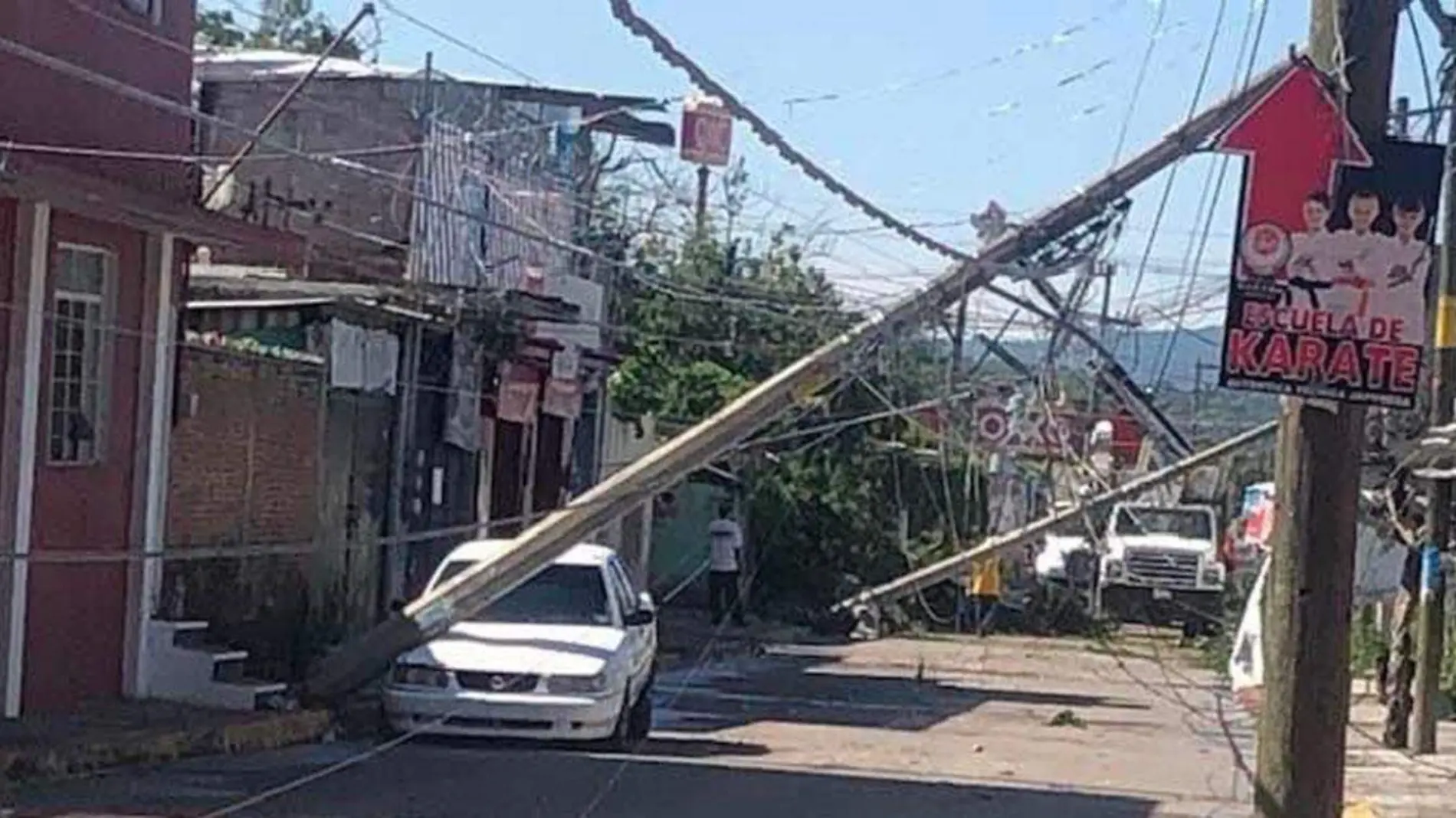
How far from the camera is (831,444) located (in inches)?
1907

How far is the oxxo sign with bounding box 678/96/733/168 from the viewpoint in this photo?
25609 mm

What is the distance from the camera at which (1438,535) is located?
25531 millimetres

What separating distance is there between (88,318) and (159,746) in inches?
144

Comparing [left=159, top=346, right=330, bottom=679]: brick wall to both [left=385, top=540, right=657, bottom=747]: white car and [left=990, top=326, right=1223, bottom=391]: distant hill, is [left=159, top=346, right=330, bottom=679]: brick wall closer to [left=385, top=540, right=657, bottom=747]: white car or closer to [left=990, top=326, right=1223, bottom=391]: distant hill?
[left=385, top=540, right=657, bottom=747]: white car

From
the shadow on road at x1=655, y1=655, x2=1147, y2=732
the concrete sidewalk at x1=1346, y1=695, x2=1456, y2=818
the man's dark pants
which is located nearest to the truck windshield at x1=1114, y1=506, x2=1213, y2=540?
the man's dark pants

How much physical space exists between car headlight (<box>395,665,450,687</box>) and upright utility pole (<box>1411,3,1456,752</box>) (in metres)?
8.78

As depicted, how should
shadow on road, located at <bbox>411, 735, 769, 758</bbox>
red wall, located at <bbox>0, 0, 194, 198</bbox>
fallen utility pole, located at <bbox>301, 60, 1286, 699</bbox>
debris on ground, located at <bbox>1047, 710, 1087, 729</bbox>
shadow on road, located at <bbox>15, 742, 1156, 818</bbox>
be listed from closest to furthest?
shadow on road, located at <bbox>15, 742, 1156, 818</bbox> < red wall, located at <bbox>0, 0, 194, 198</bbox> < fallen utility pole, located at <bbox>301, 60, 1286, 699</bbox> < shadow on road, located at <bbox>411, 735, 769, 758</bbox> < debris on ground, located at <bbox>1047, 710, 1087, 729</bbox>

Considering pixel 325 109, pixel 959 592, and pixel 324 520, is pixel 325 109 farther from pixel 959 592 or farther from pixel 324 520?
pixel 959 592

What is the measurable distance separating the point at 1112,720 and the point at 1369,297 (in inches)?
835

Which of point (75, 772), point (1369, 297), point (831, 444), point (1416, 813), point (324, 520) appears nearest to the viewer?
point (1369, 297)

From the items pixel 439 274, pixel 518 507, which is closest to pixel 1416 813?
pixel 439 274

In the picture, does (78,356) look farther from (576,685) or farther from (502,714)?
(576,685)

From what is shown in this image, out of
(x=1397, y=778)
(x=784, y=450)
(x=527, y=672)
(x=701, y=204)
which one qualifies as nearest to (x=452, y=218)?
(x=527, y=672)

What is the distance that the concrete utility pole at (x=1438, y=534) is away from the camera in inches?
973
